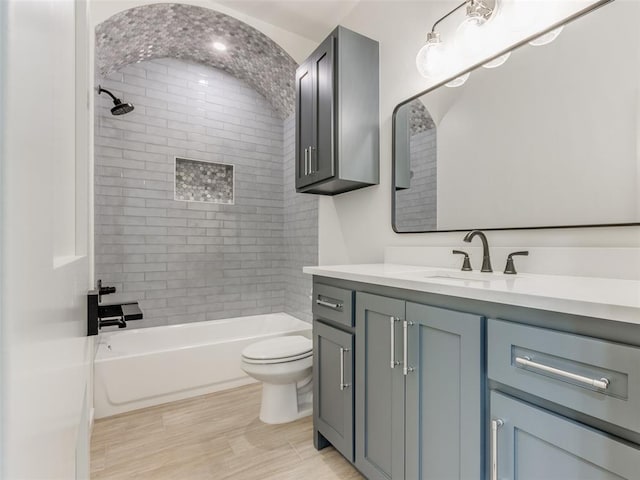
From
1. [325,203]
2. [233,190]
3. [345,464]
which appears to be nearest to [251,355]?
[345,464]

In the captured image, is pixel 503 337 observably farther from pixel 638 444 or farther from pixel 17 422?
pixel 17 422

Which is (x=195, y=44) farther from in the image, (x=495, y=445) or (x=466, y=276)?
(x=495, y=445)

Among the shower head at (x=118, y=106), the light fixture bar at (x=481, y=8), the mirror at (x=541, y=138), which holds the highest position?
the shower head at (x=118, y=106)

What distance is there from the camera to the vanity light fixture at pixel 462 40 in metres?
1.53

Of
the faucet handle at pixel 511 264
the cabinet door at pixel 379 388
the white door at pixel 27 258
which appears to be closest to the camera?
the white door at pixel 27 258

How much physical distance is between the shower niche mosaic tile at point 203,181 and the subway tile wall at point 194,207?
68 mm

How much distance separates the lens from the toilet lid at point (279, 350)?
80.0 inches

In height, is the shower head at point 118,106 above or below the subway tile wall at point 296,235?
above

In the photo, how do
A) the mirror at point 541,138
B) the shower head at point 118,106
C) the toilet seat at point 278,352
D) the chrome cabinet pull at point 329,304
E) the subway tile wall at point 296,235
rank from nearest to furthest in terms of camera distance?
the mirror at point 541,138
the chrome cabinet pull at point 329,304
the toilet seat at point 278,352
the shower head at point 118,106
the subway tile wall at point 296,235

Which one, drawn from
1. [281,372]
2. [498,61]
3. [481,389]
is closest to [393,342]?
[481,389]

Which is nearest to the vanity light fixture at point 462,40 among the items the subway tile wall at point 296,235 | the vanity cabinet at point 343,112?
the vanity cabinet at point 343,112

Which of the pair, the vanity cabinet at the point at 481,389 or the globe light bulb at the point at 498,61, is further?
the globe light bulb at the point at 498,61

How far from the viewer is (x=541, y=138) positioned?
1404 millimetres

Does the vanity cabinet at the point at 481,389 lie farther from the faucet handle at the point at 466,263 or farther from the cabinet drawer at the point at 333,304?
the faucet handle at the point at 466,263
